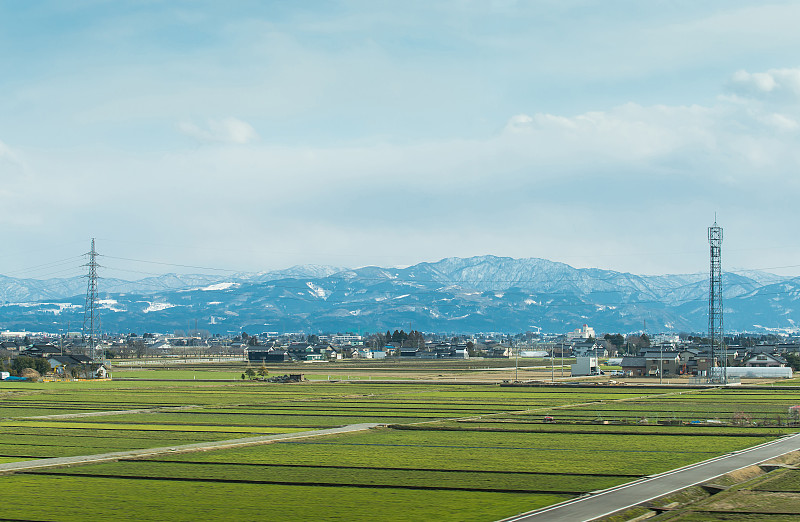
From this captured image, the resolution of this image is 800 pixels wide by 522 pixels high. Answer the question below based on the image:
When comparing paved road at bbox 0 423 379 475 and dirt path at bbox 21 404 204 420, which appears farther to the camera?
dirt path at bbox 21 404 204 420

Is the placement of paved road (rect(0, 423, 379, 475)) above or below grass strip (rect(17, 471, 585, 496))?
below

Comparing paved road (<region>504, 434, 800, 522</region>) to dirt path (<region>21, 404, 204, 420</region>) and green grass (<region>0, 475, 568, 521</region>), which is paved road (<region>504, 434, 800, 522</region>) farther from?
dirt path (<region>21, 404, 204, 420</region>)

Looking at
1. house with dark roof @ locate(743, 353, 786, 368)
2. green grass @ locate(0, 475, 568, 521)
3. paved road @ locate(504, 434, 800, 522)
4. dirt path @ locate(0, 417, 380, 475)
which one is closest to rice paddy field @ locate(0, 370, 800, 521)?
green grass @ locate(0, 475, 568, 521)

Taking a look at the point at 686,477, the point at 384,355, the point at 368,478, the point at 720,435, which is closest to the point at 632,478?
the point at 686,477

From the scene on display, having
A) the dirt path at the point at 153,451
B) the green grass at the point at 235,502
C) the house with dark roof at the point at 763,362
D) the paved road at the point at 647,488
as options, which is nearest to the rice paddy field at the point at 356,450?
the green grass at the point at 235,502

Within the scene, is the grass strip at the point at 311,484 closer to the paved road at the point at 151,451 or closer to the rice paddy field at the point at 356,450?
the rice paddy field at the point at 356,450

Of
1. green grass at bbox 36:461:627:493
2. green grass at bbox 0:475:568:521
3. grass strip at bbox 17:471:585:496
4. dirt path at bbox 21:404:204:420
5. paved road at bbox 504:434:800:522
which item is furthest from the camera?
dirt path at bbox 21:404:204:420

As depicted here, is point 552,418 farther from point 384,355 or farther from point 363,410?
point 384,355

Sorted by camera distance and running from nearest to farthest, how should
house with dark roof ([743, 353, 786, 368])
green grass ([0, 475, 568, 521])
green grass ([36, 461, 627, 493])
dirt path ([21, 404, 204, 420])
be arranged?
green grass ([0, 475, 568, 521]), green grass ([36, 461, 627, 493]), dirt path ([21, 404, 204, 420]), house with dark roof ([743, 353, 786, 368])
